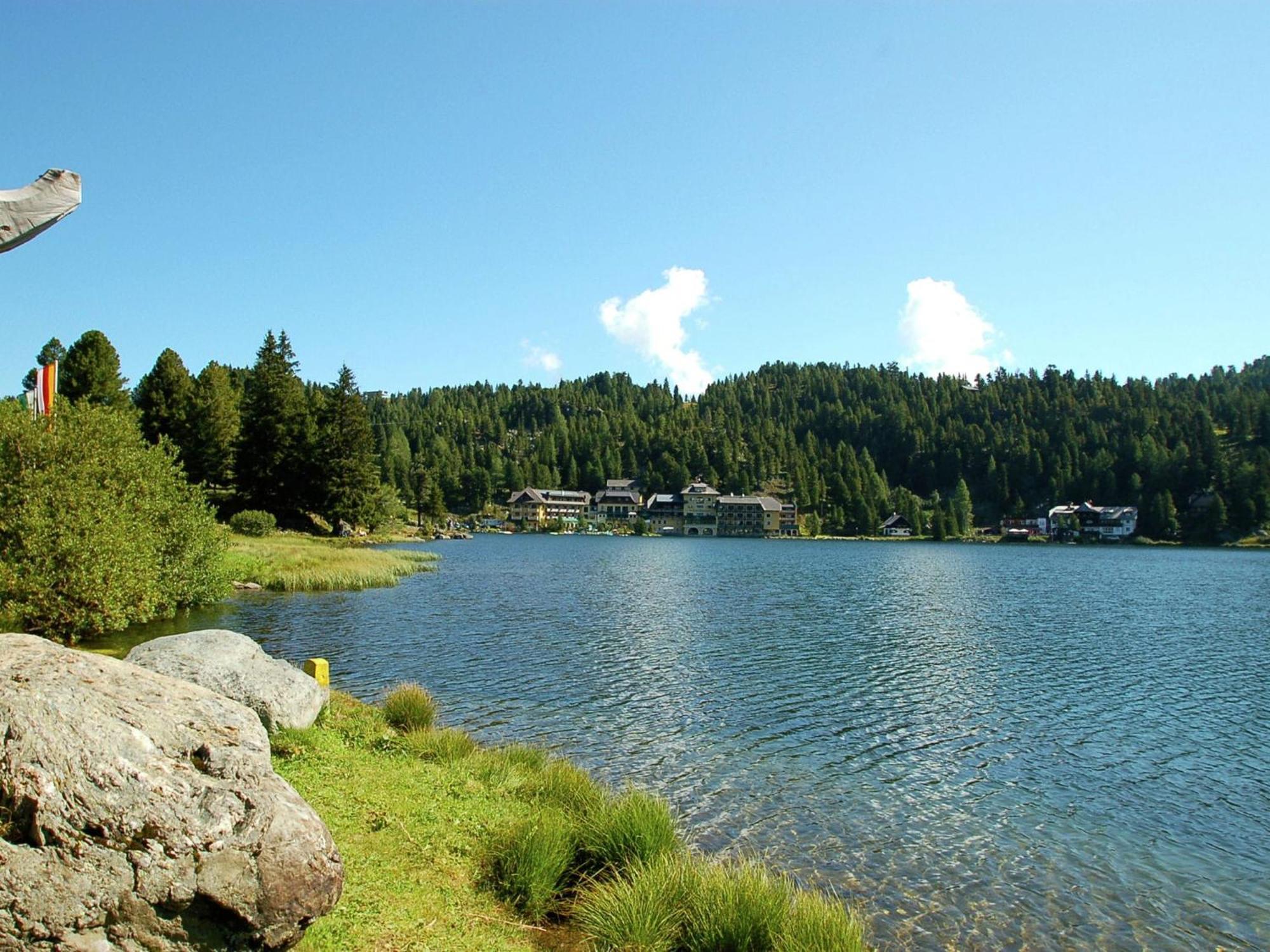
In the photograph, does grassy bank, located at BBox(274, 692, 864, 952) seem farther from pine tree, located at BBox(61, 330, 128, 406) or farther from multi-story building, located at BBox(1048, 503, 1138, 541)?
multi-story building, located at BBox(1048, 503, 1138, 541)

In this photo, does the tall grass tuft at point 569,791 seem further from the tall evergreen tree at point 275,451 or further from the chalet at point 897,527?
the chalet at point 897,527

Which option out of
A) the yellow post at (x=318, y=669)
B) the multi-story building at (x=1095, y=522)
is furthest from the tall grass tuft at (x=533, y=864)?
the multi-story building at (x=1095, y=522)

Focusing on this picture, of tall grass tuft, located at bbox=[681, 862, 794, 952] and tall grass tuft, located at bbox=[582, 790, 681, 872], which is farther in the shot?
tall grass tuft, located at bbox=[582, 790, 681, 872]

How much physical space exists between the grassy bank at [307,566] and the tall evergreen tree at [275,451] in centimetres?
1036

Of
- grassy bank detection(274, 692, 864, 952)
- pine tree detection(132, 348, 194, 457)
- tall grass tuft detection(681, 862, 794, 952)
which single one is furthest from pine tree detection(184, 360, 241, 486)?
tall grass tuft detection(681, 862, 794, 952)

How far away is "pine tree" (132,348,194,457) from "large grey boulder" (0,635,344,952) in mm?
75085

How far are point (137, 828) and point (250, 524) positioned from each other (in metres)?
61.6

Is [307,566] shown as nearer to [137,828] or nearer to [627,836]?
[627,836]

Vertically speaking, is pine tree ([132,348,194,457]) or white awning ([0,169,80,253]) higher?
pine tree ([132,348,194,457])

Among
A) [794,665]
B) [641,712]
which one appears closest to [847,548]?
[794,665]

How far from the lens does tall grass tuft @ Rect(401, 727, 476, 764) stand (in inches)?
512

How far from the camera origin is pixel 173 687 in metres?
6.35

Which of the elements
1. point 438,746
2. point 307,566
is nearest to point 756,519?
point 307,566

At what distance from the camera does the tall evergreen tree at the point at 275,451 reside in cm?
7031
